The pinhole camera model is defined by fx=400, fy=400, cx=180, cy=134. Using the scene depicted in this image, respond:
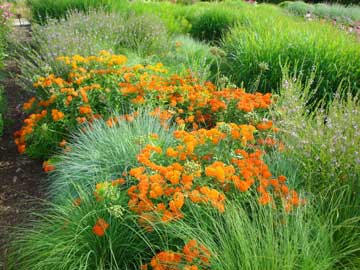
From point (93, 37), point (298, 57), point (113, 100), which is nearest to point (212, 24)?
point (93, 37)

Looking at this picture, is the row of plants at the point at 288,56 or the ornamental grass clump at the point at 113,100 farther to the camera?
the row of plants at the point at 288,56

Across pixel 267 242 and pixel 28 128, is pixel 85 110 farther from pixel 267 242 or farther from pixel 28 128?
pixel 267 242

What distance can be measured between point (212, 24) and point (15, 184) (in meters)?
5.71

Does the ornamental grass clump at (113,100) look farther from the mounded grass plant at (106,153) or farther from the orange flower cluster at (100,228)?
the orange flower cluster at (100,228)

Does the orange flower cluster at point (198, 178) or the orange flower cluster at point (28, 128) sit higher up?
the orange flower cluster at point (198, 178)

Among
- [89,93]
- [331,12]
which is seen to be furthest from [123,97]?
[331,12]

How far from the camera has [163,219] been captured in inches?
86.4

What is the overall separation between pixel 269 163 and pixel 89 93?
2.03 m

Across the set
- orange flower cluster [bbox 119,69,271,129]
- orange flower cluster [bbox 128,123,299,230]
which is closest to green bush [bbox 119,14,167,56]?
orange flower cluster [bbox 119,69,271,129]

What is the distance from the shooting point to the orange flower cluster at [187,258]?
1.99m

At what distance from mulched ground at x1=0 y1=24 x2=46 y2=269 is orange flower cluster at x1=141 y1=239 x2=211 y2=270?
128 cm

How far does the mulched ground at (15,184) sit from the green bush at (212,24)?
4471mm

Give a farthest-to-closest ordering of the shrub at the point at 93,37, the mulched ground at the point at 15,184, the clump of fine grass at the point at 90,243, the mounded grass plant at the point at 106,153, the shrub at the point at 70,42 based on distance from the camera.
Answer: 1. the shrub at the point at 93,37
2. the shrub at the point at 70,42
3. the mulched ground at the point at 15,184
4. the mounded grass plant at the point at 106,153
5. the clump of fine grass at the point at 90,243

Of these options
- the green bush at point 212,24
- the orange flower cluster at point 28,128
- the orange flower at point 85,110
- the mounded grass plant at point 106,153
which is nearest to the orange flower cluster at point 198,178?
the mounded grass plant at point 106,153
